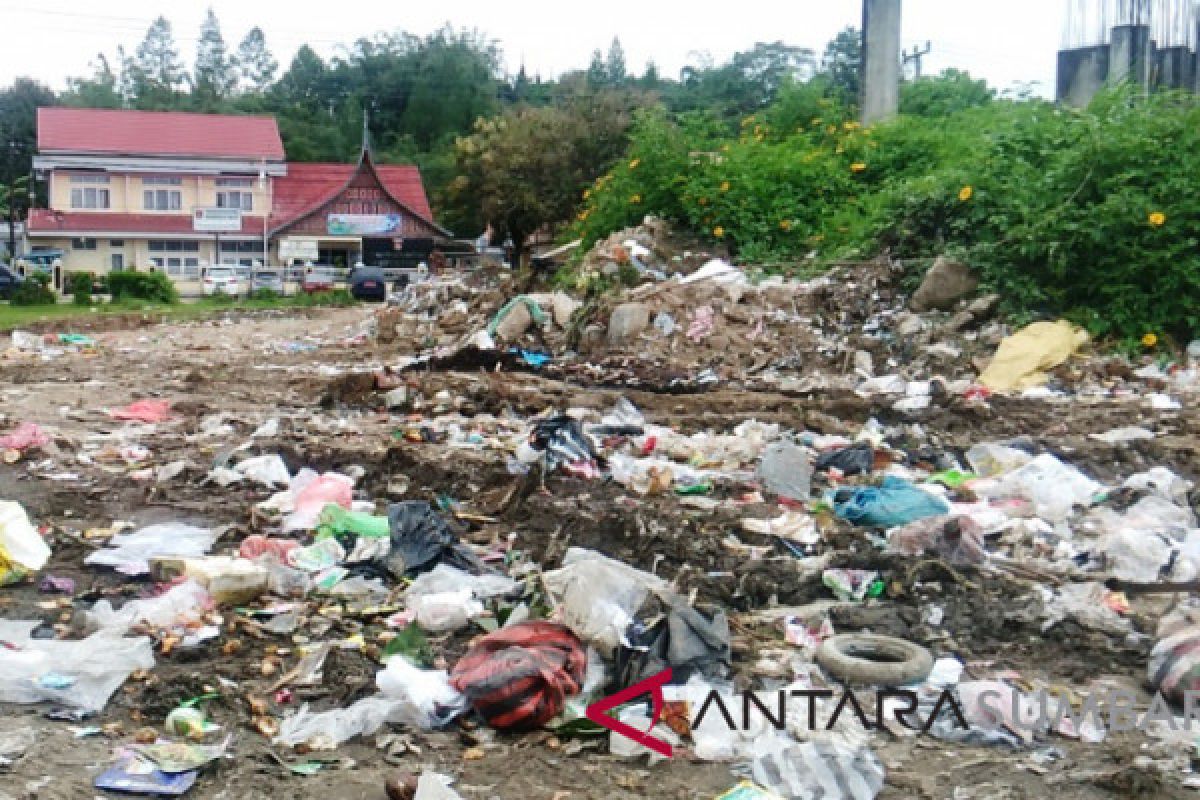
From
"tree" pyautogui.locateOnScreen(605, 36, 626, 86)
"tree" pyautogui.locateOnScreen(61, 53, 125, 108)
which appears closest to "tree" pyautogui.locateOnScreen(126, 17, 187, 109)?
"tree" pyautogui.locateOnScreen(61, 53, 125, 108)

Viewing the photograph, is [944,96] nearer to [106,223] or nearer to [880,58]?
[880,58]

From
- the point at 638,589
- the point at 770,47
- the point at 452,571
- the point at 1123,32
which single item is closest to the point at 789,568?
the point at 638,589

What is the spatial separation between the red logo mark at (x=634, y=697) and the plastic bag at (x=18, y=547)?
2.33m

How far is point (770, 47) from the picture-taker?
41656mm

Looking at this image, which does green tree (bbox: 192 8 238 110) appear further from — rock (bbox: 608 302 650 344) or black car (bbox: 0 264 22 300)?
rock (bbox: 608 302 650 344)

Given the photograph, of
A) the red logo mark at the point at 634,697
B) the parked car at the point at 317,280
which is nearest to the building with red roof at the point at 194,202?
the parked car at the point at 317,280

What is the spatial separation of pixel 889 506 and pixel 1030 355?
4381 millimetres

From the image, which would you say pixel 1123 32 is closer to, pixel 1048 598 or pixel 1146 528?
pixel 1146 528

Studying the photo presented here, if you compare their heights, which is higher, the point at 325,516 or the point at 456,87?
the point at 456,87

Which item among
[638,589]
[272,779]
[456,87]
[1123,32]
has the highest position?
[456,87]

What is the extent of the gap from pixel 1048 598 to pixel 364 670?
7.37 feet

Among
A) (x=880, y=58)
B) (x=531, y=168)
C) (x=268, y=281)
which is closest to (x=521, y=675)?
(x=880, y=58)

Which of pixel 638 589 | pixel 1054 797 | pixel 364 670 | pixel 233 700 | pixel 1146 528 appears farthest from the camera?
pixel 1146 528

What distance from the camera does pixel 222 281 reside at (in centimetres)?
2806
